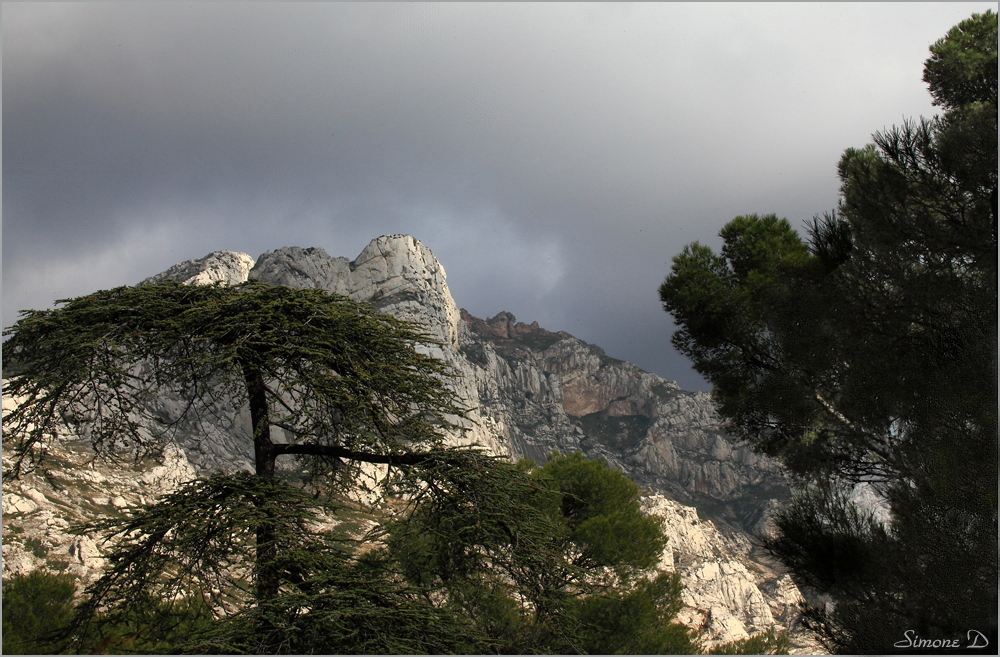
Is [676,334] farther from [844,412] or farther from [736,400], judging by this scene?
[844,412]

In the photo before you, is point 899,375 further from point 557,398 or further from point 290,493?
point 557,398

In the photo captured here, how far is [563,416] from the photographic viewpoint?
15888 cm

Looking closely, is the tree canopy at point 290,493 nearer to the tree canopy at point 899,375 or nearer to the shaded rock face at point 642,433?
the tree canopy at point 899,375

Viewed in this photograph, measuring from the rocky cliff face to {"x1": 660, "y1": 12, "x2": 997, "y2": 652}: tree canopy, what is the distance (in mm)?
17917

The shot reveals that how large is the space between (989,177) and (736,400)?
273 inches

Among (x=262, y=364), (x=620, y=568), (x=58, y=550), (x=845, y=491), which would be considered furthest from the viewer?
Result: (x=58, y=550)

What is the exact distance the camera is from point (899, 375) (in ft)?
33.9

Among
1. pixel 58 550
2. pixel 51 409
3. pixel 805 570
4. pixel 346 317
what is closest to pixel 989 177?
pixel 805 570

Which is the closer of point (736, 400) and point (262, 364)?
point (262, 364)

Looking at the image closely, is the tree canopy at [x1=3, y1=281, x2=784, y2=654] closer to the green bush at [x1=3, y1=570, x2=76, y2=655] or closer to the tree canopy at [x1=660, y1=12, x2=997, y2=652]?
the tree canopy at [x1=660, y1=12, x2=997, y2=652]
